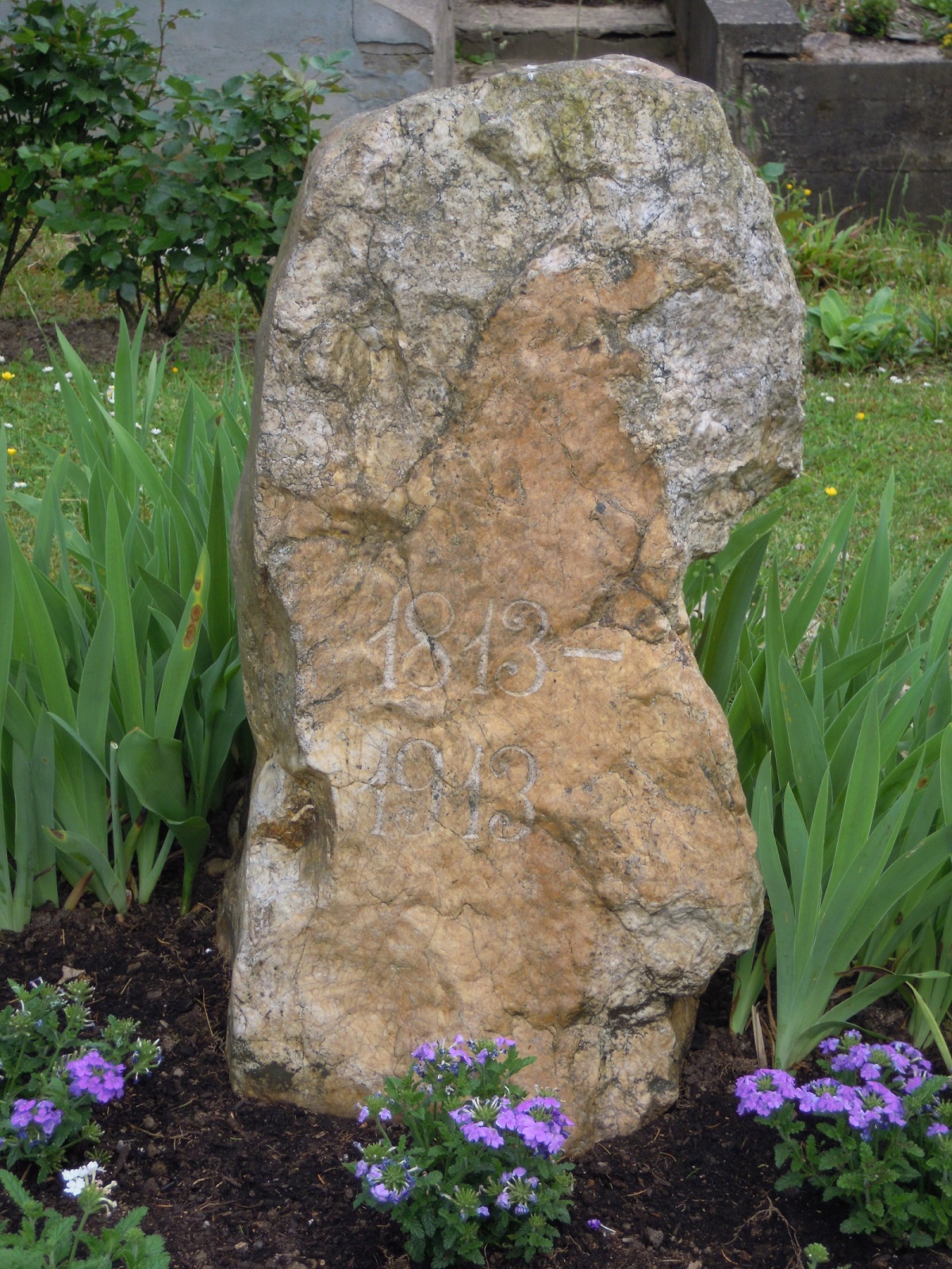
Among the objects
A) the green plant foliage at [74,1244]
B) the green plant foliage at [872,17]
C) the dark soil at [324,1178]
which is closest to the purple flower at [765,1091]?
the dark soil at [324,1178]

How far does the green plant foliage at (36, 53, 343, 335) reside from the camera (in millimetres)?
4559

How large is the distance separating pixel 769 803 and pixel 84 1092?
968mm

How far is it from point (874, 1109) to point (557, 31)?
697 centimetres

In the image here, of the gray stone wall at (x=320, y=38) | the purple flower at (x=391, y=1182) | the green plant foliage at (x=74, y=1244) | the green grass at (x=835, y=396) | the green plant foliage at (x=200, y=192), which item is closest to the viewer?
the green plant foliage at (x=74, y=1244)

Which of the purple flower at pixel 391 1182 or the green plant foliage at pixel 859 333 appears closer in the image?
the purple flower at pixel 391 1182

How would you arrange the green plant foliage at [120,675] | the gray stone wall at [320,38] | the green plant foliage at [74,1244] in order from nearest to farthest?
1. the green plant foliage at [74,1244]
2. the green plant foliage at [120,675]
3. the gray stone wall at [320,38]

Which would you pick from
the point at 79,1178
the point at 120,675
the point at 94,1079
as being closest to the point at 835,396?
the point at 120,675

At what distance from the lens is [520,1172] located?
1.39 meters

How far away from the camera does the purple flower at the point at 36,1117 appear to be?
1.49 metres

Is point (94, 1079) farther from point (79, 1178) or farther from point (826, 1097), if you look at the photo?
point (826, 1097)

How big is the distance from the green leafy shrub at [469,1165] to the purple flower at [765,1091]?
0.73 feet

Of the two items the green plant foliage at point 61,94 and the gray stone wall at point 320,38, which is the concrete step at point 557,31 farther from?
the green plant foliage at point 61,94

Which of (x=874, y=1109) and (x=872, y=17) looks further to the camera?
(x=872, y=17)

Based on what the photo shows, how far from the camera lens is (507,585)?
166cm
